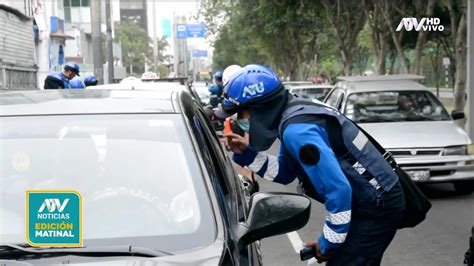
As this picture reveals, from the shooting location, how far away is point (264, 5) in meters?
22.2

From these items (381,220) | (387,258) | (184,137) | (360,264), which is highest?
(184,137)

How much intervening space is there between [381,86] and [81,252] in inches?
331

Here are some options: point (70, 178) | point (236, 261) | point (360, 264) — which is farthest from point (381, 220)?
point (70, 178)

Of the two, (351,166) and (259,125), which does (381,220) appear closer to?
(351,166)

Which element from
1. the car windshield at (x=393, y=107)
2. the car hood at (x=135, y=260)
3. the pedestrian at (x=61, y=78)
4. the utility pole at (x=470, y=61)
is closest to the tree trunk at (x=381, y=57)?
the utility pole at (x=470, y=61)

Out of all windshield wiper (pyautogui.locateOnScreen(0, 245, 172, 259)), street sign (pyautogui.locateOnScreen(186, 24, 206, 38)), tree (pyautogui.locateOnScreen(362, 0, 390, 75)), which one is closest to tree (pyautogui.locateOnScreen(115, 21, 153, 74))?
street sign (pyautogui.locateOnScreen(186, 24, 206, 38))

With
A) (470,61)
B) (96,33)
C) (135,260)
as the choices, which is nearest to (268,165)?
(135,260)

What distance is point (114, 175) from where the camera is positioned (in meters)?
2.79

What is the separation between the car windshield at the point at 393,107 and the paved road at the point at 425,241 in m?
1.61

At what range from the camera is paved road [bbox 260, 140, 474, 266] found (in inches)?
239

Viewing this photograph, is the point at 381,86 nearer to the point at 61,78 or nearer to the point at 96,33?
the point at 61,78

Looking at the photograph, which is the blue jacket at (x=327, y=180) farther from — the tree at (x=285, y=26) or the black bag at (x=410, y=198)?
the tree at (x=285, y=26)

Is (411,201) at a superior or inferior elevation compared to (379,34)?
inferior

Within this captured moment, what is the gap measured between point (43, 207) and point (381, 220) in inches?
64.4
